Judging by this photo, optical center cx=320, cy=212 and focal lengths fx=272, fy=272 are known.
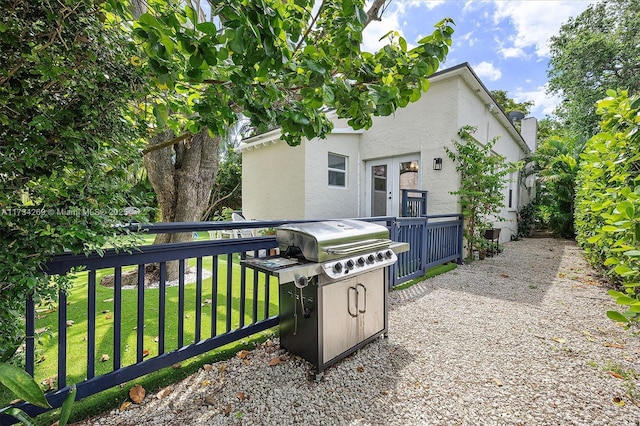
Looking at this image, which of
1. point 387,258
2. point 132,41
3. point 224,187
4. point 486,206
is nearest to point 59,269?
point 132,41

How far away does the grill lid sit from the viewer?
229 centimetres

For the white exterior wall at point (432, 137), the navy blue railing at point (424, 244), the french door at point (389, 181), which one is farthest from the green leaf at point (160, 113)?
the french door at point (389, 181)

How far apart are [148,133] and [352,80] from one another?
1.55 metres

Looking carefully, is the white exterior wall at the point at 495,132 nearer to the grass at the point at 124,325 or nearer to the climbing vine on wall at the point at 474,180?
the climbing vine on wall at the point at 474,180

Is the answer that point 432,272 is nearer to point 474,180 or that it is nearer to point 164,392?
point 474,180

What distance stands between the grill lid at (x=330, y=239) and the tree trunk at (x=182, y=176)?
3.28 m

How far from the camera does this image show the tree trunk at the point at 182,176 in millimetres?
4927

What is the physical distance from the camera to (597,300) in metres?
4.39

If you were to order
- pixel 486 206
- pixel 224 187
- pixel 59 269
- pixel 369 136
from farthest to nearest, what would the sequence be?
1. pixel 224 187
2. pixel 369 136
3. pixel 486 206
4. pixel 59 269

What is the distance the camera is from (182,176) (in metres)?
5.06

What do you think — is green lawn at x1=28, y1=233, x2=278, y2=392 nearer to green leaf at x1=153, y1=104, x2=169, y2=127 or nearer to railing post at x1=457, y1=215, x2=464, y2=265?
green leaf at x1=153, y1=104, x2=169, y2=127

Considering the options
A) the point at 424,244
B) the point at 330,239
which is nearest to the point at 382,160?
the point at 424,244

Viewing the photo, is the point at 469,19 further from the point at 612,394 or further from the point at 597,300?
the point at 612,394

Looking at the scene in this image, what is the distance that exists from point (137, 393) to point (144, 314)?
1448mm
